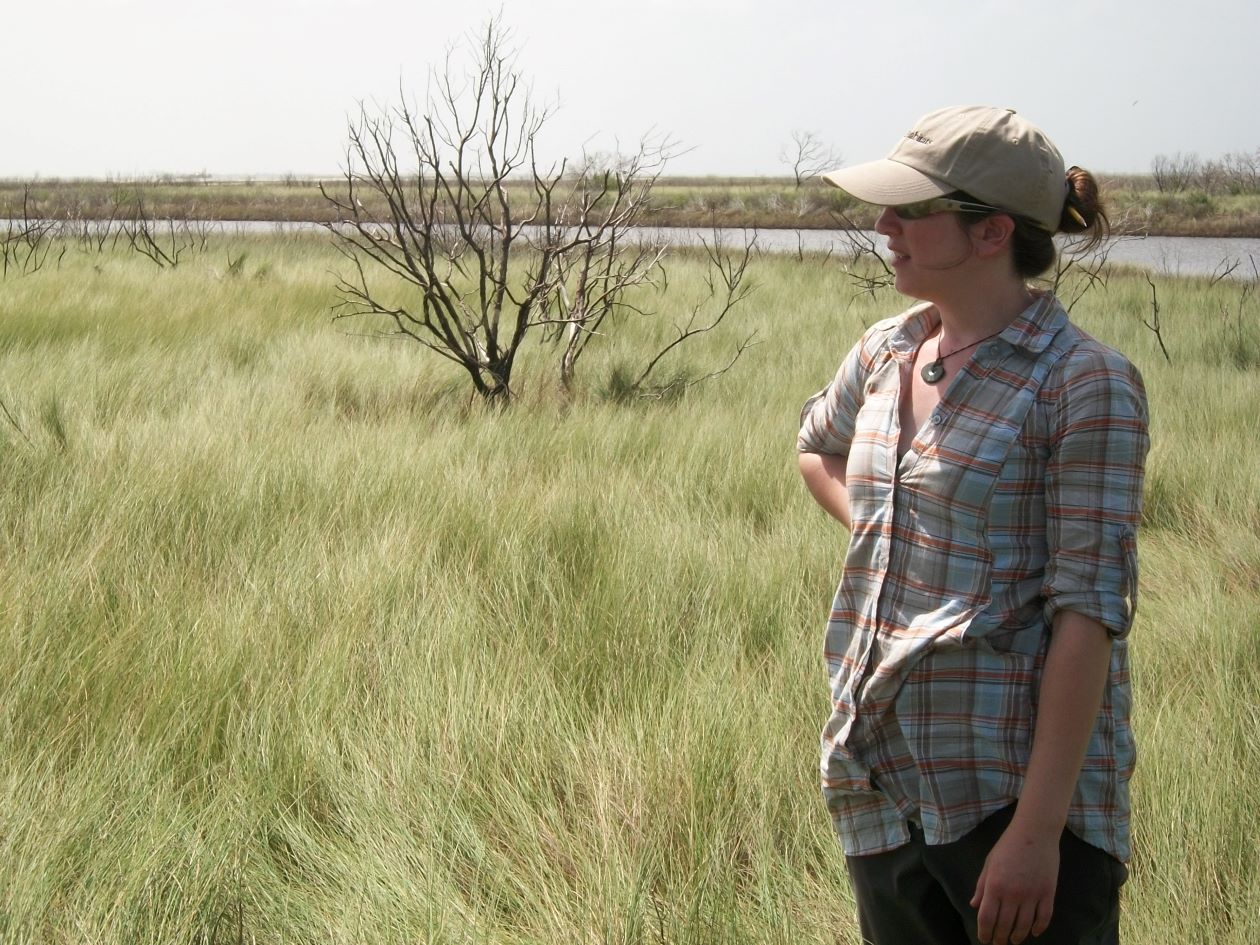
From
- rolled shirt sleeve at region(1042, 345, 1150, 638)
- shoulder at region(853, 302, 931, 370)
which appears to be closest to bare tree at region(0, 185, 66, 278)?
shoulder at region(853, 302, 931, 370)

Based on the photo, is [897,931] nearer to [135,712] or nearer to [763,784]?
[763,784]

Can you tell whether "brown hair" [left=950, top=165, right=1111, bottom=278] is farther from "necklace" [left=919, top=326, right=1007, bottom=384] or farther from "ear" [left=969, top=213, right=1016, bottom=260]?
"necklace" [left=919, top=326, right=1007, bottom=384]

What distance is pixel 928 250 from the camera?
50.2 inches

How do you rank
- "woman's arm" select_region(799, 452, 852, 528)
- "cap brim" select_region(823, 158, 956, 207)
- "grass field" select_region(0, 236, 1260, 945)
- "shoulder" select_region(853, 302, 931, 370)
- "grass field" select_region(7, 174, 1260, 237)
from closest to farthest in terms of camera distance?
"cap brim" select_region(823, 158, 956, 207)
"shoulder" select_region(853, 302, 931, 370)
"woman's arm" select_region(799, 452, 852, 528)
"grass field" select_region(0, 236, 1260, 945)
"grass field" select_region(7, 174, 1260, 237)

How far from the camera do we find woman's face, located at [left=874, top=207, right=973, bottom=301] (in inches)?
49.8

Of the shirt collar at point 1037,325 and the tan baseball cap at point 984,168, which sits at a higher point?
the tan baseball cap at point 984,168

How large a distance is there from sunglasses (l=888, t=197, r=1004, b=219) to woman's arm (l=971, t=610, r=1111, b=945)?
48cm

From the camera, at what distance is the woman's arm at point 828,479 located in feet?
5.01

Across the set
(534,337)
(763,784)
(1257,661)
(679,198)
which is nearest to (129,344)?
(534,337)

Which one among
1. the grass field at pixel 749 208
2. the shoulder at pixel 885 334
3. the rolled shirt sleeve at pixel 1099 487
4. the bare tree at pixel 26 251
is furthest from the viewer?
the grass field at pixel 749 208

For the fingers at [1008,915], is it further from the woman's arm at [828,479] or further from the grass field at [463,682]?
the grass field at [463,682]

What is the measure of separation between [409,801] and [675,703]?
637 millimetres

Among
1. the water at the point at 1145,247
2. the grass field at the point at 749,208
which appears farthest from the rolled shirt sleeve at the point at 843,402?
the grass field at the point at 749,208

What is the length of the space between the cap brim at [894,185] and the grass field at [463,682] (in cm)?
116
